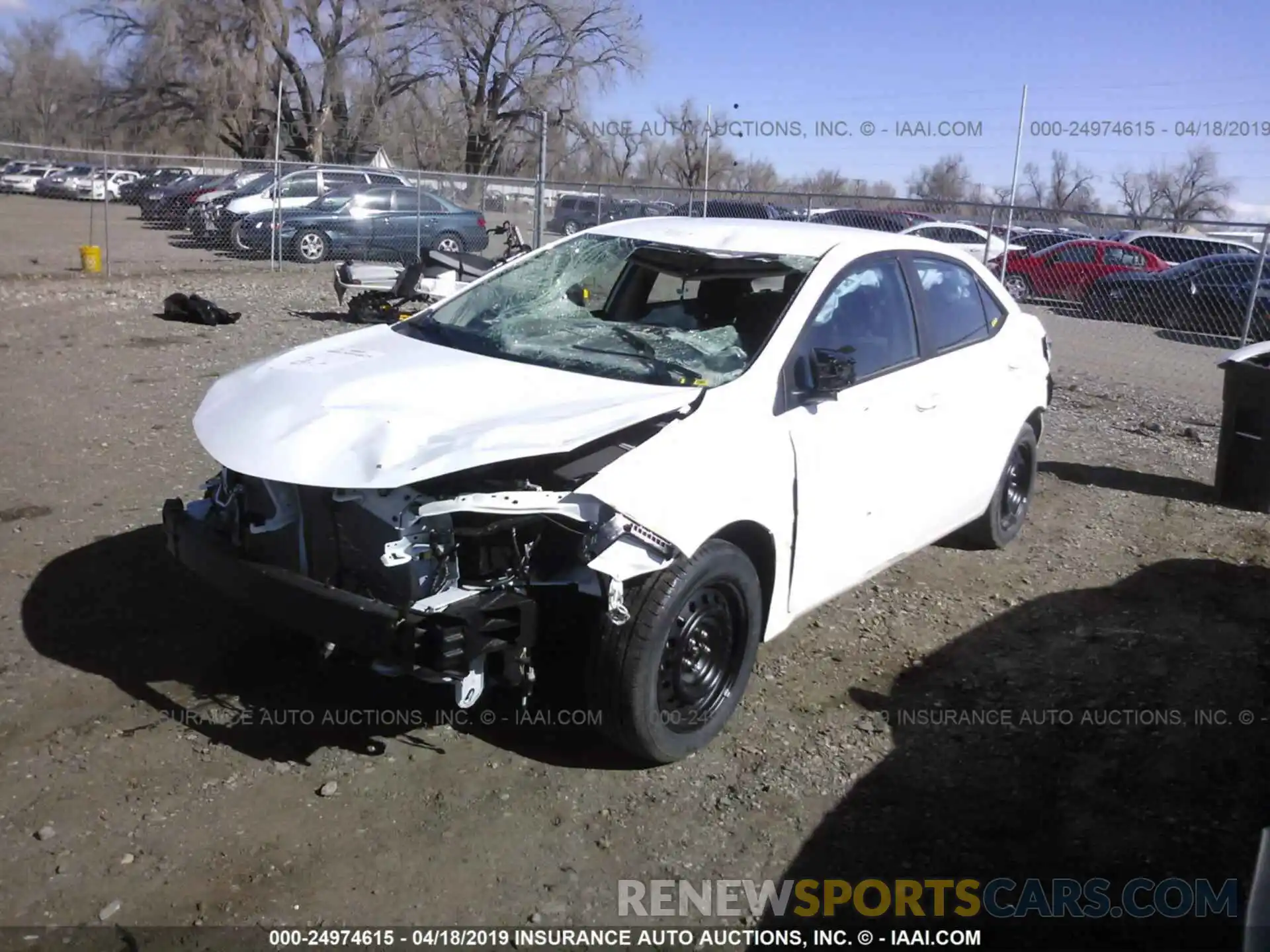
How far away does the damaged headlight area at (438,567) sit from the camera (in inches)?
129

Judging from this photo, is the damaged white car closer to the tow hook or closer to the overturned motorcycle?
the tow hook

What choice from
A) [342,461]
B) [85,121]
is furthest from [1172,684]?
[85,121]

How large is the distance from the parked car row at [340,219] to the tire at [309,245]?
0.04 ft

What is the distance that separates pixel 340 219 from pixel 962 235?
37.7 feet

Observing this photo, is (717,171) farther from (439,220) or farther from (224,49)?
(439,220)

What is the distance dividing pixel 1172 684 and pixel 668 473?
2657mm

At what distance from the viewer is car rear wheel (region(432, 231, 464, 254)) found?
1950 cm

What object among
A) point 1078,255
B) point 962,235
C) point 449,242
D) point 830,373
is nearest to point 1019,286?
point 1078,255

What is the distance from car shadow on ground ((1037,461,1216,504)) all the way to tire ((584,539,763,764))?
4.70 meters

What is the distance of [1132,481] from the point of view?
792 centimetres

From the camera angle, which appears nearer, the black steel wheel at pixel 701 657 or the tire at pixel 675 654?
the tire at pixel 675 654

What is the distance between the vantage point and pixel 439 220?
19.7m

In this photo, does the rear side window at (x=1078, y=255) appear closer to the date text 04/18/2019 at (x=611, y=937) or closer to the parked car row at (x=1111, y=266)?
the parked car row at (x=1111, y=266)

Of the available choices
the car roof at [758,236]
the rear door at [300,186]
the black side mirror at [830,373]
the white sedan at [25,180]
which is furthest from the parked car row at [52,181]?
the black side mirror at [830,373]
